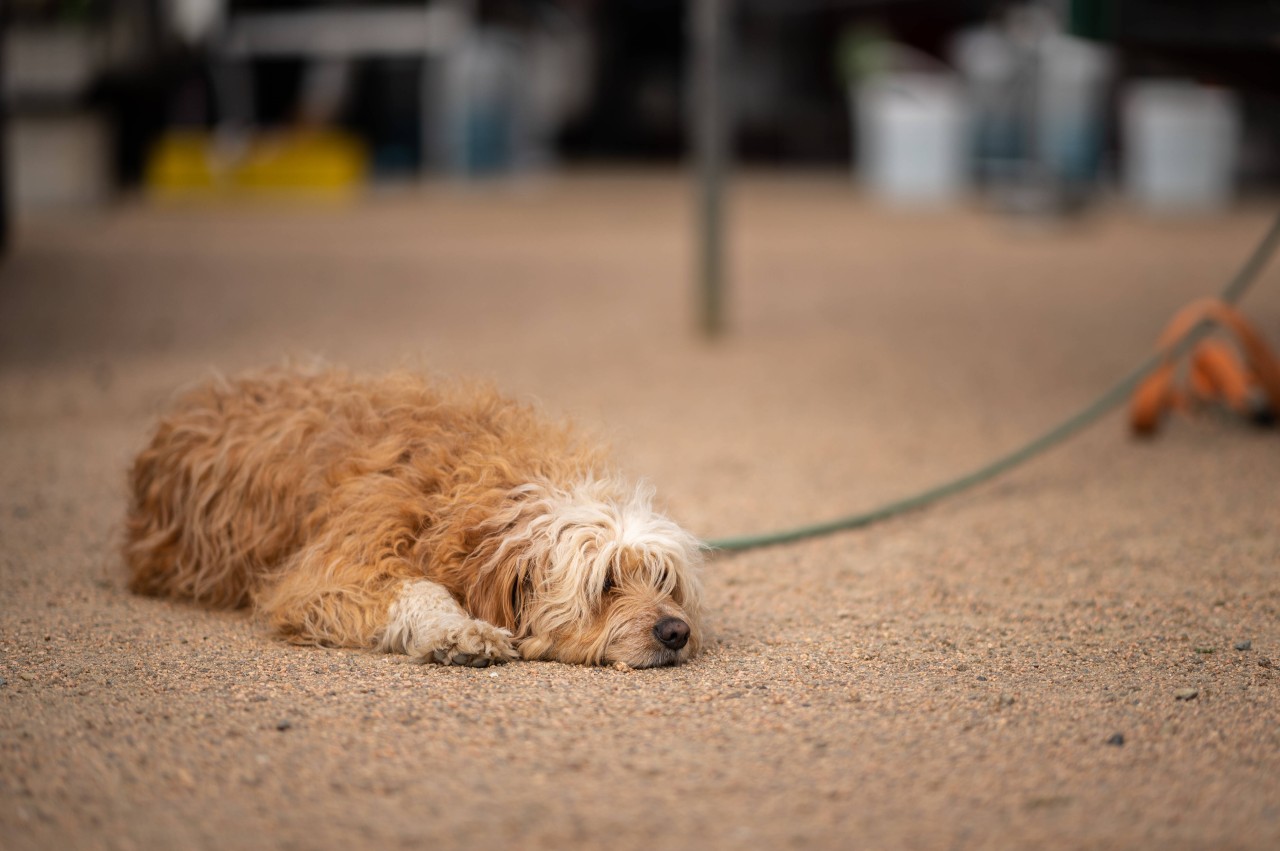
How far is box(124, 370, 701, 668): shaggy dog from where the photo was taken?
13.5 feet

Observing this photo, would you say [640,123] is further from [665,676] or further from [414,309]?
[665,676]

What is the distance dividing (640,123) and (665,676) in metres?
25.9

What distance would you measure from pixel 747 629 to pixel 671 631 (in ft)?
1.93

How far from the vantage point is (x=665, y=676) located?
4086 mm

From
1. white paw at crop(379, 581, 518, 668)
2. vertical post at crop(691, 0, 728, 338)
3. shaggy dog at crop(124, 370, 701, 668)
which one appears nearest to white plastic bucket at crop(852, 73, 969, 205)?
vertical post at crop(691, 0, 728, 338)

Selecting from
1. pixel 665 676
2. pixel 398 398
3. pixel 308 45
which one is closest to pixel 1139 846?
pixel 665 676

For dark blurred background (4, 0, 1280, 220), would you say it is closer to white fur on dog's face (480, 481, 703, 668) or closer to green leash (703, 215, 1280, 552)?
green leash (703, 215, 1280, 552)

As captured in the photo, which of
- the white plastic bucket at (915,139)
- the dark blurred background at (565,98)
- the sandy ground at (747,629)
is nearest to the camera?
the sandy ground at (747,629)

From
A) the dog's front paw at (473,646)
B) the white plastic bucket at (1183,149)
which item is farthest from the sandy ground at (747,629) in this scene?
the white plastic bucket at (1183,149)

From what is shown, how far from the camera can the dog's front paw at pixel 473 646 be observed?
13.4 feet

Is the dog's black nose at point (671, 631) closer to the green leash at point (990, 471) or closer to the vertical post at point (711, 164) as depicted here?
the green leash at point (990, 471)

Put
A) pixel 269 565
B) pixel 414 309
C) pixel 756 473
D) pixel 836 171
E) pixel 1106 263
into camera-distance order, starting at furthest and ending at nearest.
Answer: pixel 836 171
pixel 1106 263
pixel 414 309
pixel 756 473
pixel 269 565

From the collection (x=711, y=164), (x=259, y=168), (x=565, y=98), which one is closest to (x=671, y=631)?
(x=711, y=164)

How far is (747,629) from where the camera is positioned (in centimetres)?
463
